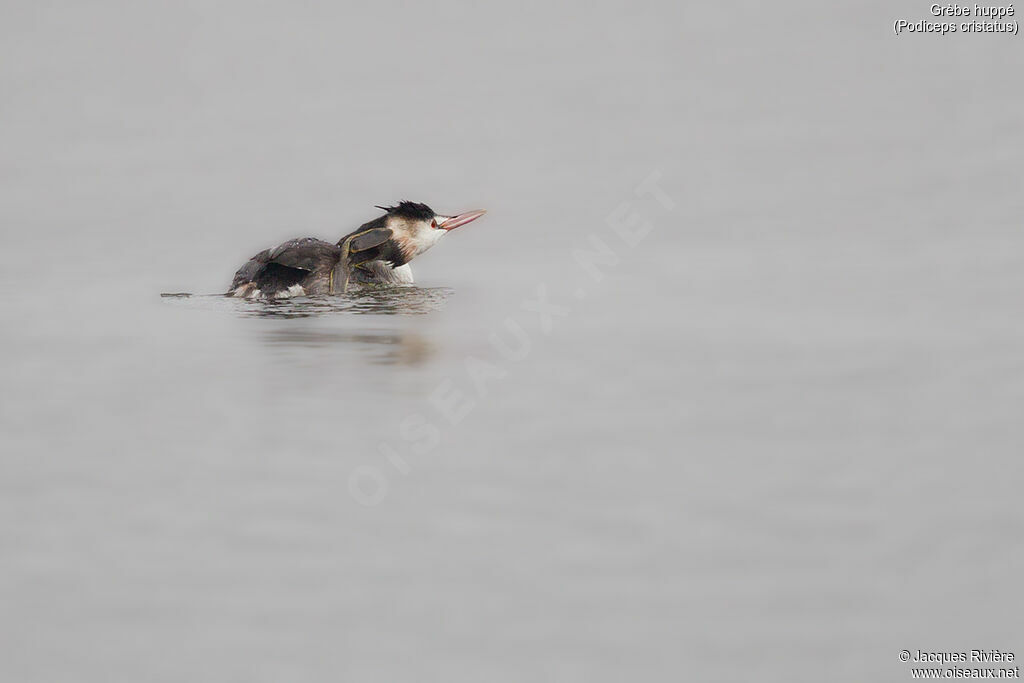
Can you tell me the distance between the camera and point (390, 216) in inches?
461

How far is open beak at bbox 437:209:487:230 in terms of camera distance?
39.1 ft

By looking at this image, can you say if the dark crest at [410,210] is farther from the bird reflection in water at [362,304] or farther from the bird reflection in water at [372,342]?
the bird reflection in water at [372,342]

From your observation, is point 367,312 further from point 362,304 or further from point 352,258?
point 352,258

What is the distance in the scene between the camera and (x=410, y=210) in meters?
11.7

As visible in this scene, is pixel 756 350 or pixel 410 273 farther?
pixel 410 273

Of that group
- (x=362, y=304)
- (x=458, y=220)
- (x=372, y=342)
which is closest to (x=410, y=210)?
(x=458, y=220)

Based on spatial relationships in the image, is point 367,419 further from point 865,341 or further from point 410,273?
point 410,273

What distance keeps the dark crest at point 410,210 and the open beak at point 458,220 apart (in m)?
0.18

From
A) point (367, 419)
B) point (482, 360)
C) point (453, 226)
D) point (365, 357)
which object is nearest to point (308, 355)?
point (365, 357)

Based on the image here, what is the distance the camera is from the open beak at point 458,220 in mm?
11906

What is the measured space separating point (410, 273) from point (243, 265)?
1.33m

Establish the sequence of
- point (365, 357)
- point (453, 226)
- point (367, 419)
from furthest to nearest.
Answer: point (453, 226)
point (365, 357)
point (367, 419)

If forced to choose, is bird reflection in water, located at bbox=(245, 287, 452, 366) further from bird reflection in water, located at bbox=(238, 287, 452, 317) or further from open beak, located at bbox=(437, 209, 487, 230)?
open beak, located at bbox=(437, 209, 487, 230)

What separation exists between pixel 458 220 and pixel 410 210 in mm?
463
